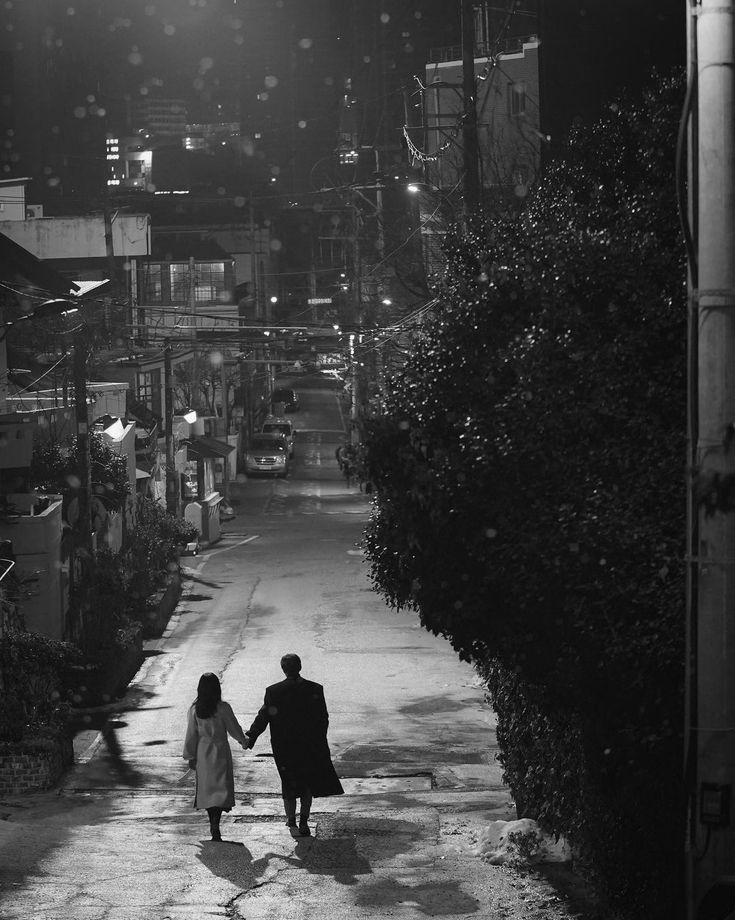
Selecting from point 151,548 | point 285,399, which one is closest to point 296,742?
point 151,548

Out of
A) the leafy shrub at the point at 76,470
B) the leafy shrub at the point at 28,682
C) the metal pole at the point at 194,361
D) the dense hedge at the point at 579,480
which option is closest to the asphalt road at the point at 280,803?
the leafy shrub at the point at 28,682

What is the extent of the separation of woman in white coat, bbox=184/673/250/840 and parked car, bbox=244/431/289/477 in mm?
51186

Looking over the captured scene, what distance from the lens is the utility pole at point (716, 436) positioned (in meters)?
5.21

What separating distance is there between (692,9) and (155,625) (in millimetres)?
23179

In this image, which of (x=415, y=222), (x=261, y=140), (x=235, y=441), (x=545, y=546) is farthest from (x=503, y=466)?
(x=261, y=140)

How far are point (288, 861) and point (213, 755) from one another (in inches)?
55.3

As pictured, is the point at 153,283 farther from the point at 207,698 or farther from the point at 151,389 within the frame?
the point at 207,698

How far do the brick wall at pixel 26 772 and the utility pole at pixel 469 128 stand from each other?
998 centimetres

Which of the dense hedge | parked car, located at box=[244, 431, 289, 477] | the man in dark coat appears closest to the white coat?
the man in dark coat

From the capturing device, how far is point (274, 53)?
15350 cm

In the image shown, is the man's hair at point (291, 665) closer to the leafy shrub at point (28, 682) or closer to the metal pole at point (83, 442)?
the leafy shrub at point (28, 682)

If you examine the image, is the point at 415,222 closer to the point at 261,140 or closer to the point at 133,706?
the point at 133,706

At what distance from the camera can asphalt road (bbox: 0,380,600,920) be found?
8.66m

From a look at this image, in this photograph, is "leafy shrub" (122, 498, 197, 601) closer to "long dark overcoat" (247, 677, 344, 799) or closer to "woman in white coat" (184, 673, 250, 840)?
"woman in white coat" (184, 673, 250, 840)
